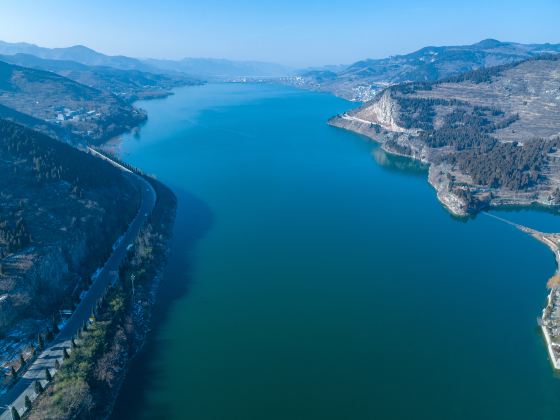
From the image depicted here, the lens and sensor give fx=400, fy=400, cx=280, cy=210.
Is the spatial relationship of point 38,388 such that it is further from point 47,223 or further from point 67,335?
point 47,223

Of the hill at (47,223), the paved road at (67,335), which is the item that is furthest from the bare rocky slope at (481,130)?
the hill at (47,223)

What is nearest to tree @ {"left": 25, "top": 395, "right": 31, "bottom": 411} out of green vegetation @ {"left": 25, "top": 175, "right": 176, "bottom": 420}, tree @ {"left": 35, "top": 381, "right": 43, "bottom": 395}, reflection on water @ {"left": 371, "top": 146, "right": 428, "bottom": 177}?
green vegetation @ {"left": 25, "top": 175, "right": 176, "bottom": 420}

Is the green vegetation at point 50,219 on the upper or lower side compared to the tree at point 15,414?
upper

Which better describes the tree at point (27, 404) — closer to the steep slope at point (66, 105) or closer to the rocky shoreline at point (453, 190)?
the rocky shoreline at point (453, 190)

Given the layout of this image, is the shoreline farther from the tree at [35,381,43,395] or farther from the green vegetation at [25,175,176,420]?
the tree at [35,381,43,395]

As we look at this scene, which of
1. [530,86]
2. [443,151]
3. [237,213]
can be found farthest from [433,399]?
[530,86]

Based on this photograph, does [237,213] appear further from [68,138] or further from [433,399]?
[68,138]
